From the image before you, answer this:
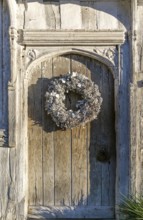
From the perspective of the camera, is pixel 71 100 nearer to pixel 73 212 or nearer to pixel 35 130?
pixel 35 130

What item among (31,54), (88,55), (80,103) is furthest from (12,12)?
(80,103)

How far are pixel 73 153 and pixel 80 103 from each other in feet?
2.22

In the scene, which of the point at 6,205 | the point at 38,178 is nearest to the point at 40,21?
the point at 38,178

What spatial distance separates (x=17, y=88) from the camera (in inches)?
209

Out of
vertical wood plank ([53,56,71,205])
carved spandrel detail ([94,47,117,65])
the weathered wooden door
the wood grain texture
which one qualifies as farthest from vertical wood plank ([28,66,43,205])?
carved spandrel detail ([94,47,117,65])

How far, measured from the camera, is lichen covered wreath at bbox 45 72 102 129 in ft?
17.1

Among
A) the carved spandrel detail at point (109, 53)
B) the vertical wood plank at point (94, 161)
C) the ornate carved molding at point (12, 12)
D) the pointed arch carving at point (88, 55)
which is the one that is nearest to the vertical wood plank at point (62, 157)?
the pointed arch carving at point (88, 55)

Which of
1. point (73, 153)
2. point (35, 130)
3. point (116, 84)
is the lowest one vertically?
point (73, 153)

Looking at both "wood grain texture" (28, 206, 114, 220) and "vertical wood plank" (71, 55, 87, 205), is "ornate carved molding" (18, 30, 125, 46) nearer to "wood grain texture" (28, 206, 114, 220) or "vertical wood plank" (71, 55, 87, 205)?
"vertical wood plank" (71, 55, 87, 205)

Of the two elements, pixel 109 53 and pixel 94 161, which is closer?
pixel 109 53

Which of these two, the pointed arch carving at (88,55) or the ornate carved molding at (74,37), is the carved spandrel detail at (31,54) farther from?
the ornate carved molding at (74,37)

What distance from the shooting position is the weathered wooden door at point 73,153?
5.45 m

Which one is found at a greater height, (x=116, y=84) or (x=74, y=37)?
(x=74, y=37)

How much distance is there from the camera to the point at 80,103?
17.5 feet
